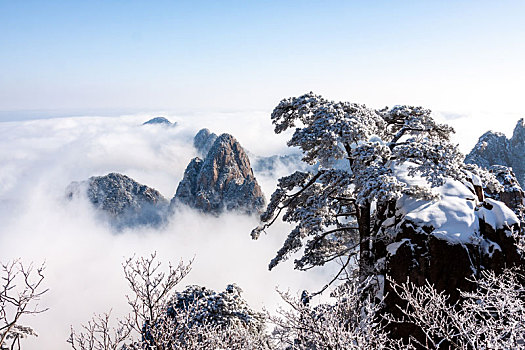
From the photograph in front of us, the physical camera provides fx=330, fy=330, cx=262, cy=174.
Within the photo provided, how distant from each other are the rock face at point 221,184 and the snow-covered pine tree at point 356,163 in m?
103

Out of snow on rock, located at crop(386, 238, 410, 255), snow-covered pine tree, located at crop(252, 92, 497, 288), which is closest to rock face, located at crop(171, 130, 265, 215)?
snow-covered pine tree, located at crop(252, 92, 497, 288)

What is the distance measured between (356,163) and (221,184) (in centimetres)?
10951

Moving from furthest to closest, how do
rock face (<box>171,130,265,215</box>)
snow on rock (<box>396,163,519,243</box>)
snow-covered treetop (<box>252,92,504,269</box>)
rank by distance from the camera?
rock face (<box>171,130,265,215</box>) < snow on rock (<box>396,163,519,243</box>) < snow-covered treetop (<box>252,92,504,269</box>)

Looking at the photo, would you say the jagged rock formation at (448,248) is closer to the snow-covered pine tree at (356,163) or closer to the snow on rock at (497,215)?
the snow on rock at (497,215)

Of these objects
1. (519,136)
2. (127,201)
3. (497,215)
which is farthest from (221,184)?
(497,215)

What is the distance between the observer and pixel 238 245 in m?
129

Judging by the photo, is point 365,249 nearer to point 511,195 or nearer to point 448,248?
point 448,248

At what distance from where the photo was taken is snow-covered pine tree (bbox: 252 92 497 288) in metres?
9.73

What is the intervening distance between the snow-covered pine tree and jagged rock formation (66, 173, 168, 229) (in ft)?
435

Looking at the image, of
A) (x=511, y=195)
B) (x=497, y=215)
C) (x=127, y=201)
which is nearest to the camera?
(x=497, y=215)

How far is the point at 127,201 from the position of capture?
140250 mm

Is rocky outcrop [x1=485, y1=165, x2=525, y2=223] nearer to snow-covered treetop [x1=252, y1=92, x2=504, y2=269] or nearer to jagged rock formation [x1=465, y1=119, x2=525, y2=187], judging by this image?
snow-covered treetop [x1=252, y1=92, x2=504, y2=269]

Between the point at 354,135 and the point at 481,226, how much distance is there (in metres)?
5.30

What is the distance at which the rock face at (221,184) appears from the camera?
117 meters
